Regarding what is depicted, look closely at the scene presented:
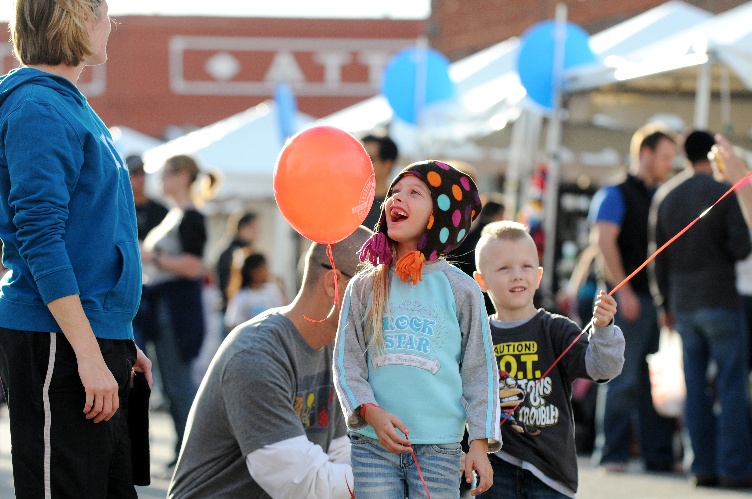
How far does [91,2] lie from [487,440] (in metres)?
1.58

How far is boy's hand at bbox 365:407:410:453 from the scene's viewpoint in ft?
10.9

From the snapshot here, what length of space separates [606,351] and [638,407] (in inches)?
191

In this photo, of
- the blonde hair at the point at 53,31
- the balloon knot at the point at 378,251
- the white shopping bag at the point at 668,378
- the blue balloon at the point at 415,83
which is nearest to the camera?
the blonde hair at the point at 53,31

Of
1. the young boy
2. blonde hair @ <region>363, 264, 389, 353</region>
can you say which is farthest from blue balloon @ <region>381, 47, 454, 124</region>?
blonde hair @ <region>363, 264, 389, 353</region>

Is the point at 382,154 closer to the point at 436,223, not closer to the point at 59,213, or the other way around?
the point at 436,223

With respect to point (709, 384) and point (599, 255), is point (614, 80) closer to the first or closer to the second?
point (599, 255)

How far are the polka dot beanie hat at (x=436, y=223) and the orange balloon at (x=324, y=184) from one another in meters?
0.19

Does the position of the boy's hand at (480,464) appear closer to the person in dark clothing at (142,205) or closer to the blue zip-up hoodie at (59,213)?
the blue zip-up hoodie at (59,213)

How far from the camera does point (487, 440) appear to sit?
135 inches

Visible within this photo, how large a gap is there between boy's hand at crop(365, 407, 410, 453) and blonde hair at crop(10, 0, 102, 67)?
1.24m

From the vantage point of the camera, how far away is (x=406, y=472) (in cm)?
347

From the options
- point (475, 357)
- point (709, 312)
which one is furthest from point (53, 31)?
point (709, 312)

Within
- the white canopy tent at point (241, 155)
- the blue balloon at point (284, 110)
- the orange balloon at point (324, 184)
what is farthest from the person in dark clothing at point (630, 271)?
the white canopy tent at point (241, 155)

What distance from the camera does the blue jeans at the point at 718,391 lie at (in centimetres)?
757
